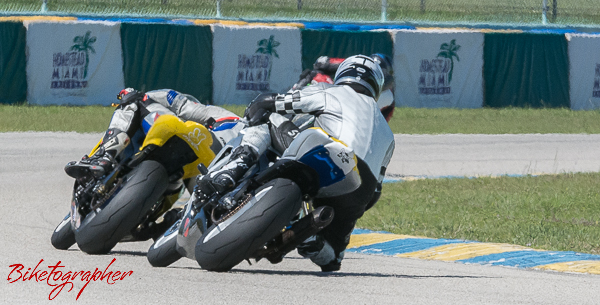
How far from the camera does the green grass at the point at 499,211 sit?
686cm

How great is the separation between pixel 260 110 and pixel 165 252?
0.95 m

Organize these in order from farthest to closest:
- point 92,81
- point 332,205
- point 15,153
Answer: point 92,81, point 15,153, point 332,205

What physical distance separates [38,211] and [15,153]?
3.63 m

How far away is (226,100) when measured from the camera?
60.2 feet

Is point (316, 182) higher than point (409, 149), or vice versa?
point (316, 182)

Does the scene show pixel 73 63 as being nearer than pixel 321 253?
No

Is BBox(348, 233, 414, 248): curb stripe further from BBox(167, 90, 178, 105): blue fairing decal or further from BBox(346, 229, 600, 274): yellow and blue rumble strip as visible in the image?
BBox(167, 90, 178, 105): blue fairing decal

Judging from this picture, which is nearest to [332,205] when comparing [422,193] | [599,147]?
[422,193]

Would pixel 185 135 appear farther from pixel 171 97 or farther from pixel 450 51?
pixel 450 51

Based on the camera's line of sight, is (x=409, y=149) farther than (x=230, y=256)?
Yes

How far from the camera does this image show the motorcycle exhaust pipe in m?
4.41

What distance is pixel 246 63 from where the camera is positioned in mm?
18375

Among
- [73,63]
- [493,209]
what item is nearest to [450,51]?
[73,63]

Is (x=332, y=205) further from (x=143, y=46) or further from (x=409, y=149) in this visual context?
(x=143, y=46)
